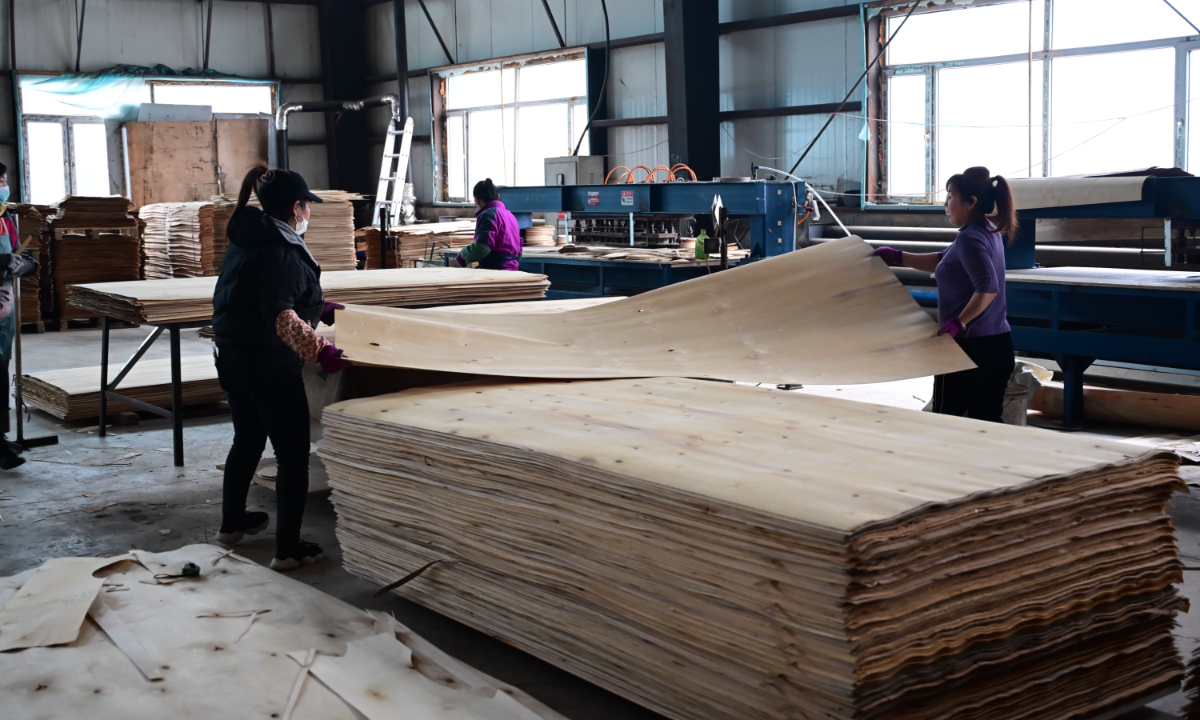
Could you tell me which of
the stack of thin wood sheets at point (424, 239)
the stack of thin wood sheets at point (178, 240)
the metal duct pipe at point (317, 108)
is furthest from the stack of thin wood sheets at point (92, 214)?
the metal duct pipe at point (317, 108)

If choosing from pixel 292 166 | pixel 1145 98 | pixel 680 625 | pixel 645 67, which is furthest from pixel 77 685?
pixel 292 166

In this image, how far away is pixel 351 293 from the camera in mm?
5621

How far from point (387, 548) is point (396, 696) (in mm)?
717

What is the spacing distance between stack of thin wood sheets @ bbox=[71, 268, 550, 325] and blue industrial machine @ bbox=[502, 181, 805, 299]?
1.92 meters

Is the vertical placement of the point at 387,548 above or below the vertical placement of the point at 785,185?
below

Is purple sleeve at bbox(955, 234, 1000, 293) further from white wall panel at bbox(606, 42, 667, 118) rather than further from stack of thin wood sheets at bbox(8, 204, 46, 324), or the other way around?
stack of thin wood sheets at bbox(8, 204, 46, 324)

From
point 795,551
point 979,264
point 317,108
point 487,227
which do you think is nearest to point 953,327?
point 979,264

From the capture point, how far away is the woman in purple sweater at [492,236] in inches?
286

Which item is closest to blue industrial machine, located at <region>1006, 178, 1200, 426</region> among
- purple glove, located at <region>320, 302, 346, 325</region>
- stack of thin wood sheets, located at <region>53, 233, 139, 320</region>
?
purple glove, located at <region>320, 302, 346, 325</region>

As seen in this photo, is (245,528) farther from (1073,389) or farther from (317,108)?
(317,108)

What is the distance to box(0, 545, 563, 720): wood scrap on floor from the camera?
268 cm

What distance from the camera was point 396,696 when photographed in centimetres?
273

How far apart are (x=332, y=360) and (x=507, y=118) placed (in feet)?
44.5

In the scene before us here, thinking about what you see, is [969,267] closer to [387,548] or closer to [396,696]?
[387,548]
